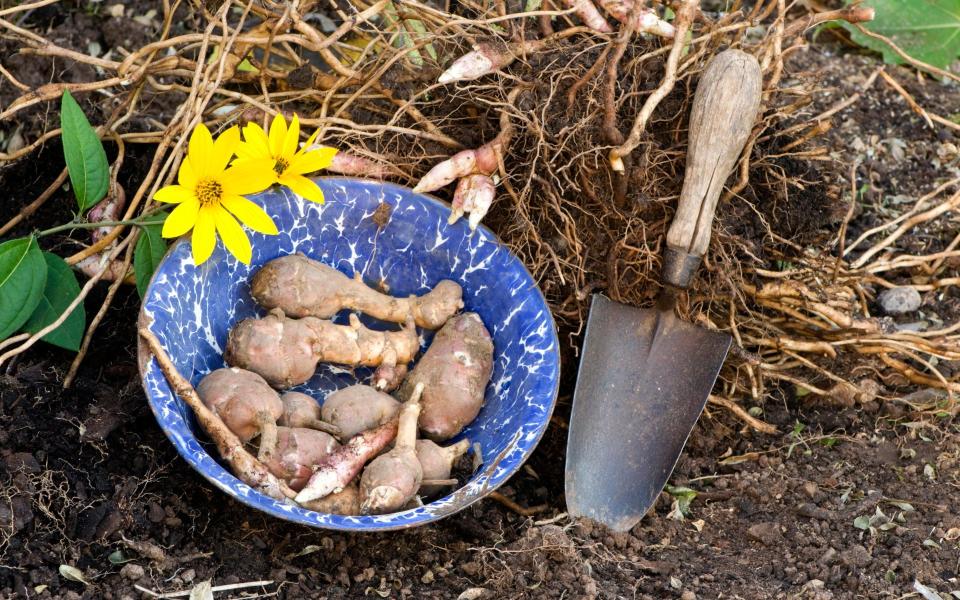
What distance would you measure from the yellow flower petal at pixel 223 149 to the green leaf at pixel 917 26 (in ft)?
5.33

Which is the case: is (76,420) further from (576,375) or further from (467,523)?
(576,375)

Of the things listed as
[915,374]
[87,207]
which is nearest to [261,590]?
[87,207]

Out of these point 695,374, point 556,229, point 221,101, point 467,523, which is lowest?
point 467,523

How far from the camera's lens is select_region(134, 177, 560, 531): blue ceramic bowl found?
143cm

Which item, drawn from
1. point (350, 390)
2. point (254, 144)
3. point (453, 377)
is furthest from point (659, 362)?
point (254, 144)

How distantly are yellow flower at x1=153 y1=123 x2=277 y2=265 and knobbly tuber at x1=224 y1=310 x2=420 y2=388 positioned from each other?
12 centimetres

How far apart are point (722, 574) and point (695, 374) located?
14.3 inches

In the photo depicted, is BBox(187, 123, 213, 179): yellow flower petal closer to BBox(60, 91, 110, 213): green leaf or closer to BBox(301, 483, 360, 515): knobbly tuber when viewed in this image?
BBox(60, 91, 110, 213): green leaf

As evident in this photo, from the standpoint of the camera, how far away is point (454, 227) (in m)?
1.66

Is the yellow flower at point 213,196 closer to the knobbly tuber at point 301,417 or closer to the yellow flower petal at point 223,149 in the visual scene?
the yellow flower petal at point 223,149

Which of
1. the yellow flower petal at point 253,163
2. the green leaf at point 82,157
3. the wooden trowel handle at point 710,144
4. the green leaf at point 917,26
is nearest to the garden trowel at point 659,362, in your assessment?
the wooden trowel handle at point 710,144

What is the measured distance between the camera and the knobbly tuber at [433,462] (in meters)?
1.44

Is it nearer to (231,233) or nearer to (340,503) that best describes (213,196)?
(231,233)

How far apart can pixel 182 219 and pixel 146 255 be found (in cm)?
16
